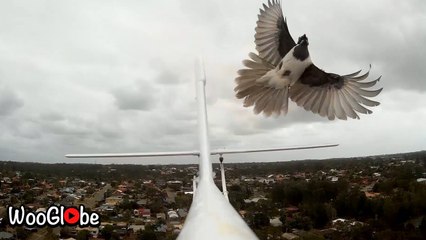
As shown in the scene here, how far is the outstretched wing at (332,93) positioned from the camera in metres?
5.29

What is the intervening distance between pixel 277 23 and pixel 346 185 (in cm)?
9737

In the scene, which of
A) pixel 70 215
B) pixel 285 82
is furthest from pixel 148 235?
pixel 285 82

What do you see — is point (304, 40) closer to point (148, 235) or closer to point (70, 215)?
point (70, 215)

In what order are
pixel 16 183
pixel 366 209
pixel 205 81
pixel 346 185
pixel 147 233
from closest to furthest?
pixel 205 81 < pixel 147 233 < pixel 366 209 < pixel 346 185 < pixel 16 183

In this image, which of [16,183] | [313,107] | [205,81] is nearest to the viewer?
[313,107]

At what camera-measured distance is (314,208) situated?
3250 inches

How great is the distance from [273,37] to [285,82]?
0.57 metres

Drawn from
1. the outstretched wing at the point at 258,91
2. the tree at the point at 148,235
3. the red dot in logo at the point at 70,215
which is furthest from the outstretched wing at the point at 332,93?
the tree at the point at 148,235

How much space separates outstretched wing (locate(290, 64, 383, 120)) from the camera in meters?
5.29

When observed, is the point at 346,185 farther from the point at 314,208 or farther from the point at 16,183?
the point at 16,183

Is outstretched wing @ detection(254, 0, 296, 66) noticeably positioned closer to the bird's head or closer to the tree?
the bird's head

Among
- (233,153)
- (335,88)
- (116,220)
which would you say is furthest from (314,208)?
(335,88)

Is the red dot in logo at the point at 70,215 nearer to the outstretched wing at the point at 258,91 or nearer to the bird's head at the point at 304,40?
the outstretched wing at the point at 258,91

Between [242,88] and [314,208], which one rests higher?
[242,88]
